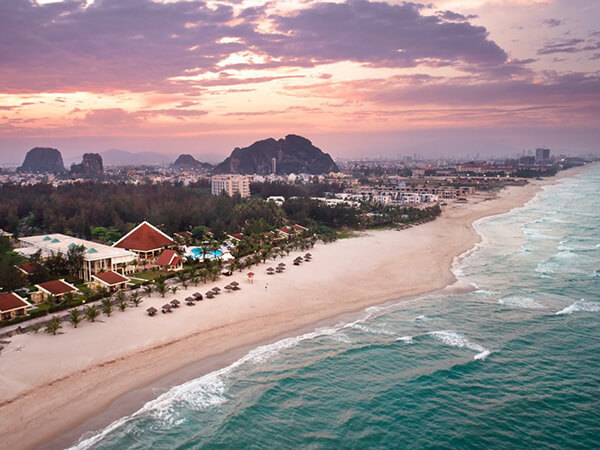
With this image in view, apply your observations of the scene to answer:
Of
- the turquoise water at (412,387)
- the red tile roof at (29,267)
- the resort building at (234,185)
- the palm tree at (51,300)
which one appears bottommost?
the turquoise water at (412,387)

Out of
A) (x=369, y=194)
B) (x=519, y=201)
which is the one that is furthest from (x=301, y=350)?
(x=519, y=201)

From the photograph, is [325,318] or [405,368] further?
[325,318]

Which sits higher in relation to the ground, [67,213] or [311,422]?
[67,213]

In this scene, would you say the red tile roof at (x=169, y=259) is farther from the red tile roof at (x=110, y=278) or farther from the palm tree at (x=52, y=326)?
the palm tree at (x=52, y=326)

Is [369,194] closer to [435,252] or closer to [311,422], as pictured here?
[435,252]

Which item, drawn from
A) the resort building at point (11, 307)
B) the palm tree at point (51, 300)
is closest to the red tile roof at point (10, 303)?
the resort building at point (11, 307)

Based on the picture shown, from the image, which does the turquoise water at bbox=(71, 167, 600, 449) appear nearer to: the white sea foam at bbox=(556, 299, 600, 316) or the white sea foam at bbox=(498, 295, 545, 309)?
the white sea foam at bbox=(556, 299, 600, 316)

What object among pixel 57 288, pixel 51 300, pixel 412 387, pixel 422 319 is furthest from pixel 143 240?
A: pixel 412 387
